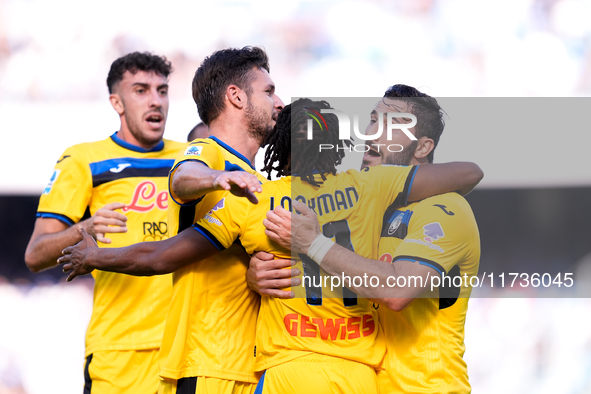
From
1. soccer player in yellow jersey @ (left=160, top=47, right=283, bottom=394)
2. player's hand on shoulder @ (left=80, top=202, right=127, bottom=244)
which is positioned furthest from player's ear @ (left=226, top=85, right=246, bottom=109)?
player's hand on shoulder @ (left=80, top=202, right=127, bottom=244)

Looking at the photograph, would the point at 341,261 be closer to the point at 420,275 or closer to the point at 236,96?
the point at 420,275

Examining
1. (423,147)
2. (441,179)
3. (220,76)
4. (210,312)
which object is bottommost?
(210,312)

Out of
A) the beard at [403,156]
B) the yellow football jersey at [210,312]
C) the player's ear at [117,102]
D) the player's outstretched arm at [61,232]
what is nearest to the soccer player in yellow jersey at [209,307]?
the yellow football jersey at [210,312]

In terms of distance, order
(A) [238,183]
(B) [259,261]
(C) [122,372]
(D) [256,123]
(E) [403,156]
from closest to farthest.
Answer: (A) [238,183] < (B) [259,261] < (D) [256,123] < (E) [403,156] < (C) [122,372]

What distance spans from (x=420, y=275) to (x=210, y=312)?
0.90 m

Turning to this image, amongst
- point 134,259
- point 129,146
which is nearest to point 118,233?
point 129,146

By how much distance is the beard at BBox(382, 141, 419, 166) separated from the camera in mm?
2695

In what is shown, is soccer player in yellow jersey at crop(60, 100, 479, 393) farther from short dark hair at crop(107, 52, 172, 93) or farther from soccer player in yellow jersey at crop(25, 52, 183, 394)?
short dark hair at crop(107, 52, 172, 93)

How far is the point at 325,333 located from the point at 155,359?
1454mm

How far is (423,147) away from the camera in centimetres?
271

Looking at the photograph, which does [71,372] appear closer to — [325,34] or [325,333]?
[325,333]

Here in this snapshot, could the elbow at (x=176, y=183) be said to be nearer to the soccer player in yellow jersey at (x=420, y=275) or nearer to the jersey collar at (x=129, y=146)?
the soccer player in yellow jersey at (x=420, y=275)

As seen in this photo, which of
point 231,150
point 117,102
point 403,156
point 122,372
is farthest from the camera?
point 117,102

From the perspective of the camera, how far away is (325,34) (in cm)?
944
